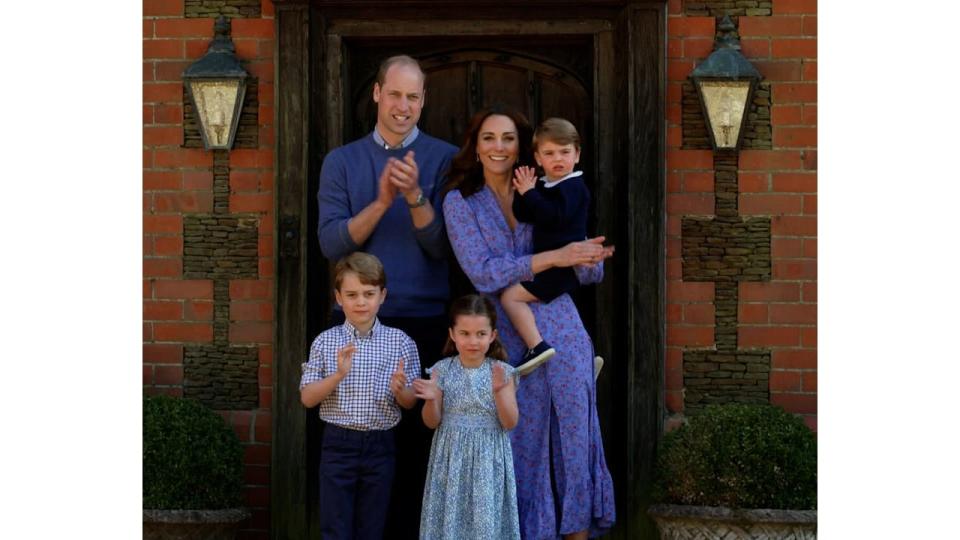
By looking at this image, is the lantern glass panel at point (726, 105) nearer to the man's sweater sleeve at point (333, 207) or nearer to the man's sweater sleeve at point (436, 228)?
the man's sweater sleeve at point (436, 228)

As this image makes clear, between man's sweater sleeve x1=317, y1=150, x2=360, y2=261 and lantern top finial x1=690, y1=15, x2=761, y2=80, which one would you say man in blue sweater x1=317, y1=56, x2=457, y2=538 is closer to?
man's sweater sleeve x1=317, y1=150, x2=360, y2=261

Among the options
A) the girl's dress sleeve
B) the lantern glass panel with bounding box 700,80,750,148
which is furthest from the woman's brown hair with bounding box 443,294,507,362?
the lantern glass panel with bounding box 700,80,750,148

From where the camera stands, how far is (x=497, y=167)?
475 cm

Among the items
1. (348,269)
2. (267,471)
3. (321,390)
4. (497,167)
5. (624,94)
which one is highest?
(624,94)

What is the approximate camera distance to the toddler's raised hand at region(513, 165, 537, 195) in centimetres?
463

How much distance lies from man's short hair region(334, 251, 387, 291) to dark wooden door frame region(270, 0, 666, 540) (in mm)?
993

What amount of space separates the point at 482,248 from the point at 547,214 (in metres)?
0.28

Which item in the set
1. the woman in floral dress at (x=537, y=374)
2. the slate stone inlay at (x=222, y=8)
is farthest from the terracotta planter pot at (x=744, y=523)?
the slate stone inlay at (x=222, y=8)

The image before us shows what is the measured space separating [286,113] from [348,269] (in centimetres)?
125

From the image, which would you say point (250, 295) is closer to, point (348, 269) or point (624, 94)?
point (348, 269)

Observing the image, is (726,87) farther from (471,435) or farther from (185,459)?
(185,459)

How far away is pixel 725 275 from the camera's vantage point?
5.54 metres

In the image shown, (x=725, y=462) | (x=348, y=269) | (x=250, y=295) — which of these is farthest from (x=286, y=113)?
(x=725, y=462)

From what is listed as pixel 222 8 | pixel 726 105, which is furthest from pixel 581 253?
pixel 222 8
